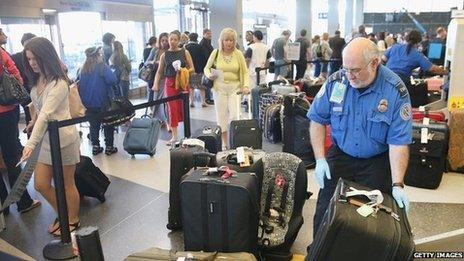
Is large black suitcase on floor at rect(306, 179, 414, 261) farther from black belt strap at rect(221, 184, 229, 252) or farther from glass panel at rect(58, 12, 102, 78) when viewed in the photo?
glass panel at rect(58, 12, 102, 78)

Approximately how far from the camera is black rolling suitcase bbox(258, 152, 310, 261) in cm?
251

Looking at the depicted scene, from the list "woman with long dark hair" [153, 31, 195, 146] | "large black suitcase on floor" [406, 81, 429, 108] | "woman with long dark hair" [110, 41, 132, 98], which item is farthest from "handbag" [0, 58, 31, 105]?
"large black suitcase on floor" [406, 81, 429, 108]

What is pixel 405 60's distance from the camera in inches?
198

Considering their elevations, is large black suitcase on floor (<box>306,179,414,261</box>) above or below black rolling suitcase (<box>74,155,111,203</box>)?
above

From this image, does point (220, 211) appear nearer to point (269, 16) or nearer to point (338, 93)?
point (338, 93)

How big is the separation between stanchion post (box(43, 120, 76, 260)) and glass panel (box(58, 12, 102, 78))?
578cm

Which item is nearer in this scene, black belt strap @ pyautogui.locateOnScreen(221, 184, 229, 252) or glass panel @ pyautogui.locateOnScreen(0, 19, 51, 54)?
black belt strap @ pyautogui.locateOnScreen(221, 184, 229, 252)

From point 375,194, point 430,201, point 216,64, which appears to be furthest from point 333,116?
point 216,64

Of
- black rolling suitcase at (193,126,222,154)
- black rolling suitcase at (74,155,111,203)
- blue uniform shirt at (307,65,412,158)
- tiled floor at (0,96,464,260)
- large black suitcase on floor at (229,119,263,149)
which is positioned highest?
blue uniform shirt at (307,65,412,158)

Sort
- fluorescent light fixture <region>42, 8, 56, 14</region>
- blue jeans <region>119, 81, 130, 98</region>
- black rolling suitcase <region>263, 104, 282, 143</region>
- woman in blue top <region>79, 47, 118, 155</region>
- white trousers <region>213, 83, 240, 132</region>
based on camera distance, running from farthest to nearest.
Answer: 1. fluorescent light fixture <region>42, 8, 56, 14</region>
2. blue jeans <region>119, 81, 130, 98</region>
3. black rolling suitcase <region>263, 104, 282, 143</region>
4. woman in blue top <region>79, 47, 118, 155</region>
5. white trousers <region>213, 83, 240, 132</region>

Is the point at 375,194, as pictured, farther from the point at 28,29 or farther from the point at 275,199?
the point at 28,29

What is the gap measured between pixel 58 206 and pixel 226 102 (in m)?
2.30

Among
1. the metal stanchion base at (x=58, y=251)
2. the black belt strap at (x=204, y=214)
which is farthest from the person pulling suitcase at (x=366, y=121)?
the metal stanchion base at (x=58, y=251)

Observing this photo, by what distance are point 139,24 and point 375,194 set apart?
29.4ft
